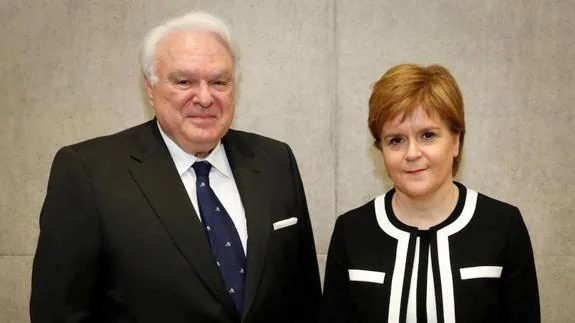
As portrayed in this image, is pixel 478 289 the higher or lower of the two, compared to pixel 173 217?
lower

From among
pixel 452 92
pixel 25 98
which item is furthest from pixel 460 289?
pixel 25 98

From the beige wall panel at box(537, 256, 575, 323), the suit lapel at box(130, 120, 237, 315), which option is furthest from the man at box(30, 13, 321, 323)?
the beige wall panel at box(537, 256, 575, 323)

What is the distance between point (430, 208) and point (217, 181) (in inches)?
24.8

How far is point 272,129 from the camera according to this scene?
2652mm

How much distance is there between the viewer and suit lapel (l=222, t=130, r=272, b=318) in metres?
1.76

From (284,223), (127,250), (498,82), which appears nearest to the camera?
(127,250)

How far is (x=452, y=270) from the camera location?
1742 mm

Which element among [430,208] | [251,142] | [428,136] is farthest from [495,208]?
[251,142]

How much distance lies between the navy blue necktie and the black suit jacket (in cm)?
3

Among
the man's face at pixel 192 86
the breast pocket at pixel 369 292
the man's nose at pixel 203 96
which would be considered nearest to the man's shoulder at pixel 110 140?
the man's face at pixel 192 86

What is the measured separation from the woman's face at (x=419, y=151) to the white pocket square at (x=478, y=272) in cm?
24

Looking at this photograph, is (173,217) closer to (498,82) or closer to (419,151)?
(419,151)

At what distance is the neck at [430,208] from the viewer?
1.81 m

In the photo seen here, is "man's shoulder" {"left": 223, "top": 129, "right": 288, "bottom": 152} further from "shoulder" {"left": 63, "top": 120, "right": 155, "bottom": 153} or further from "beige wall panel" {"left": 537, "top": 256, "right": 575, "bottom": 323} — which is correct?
"beige wall panel" {"left": 537, "top": 256, "right": 575, "bottom": 323}
